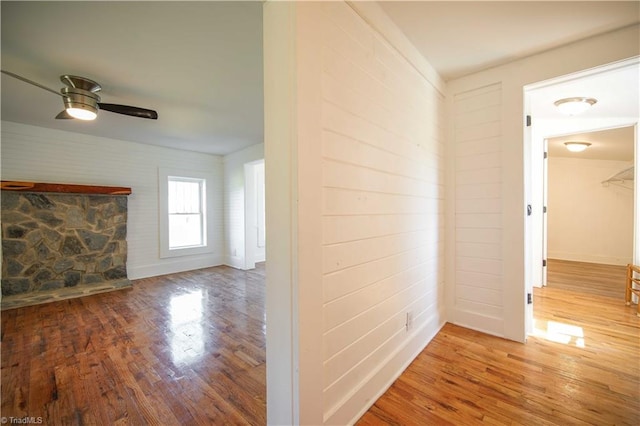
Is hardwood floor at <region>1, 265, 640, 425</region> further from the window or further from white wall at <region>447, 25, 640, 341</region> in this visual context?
the window

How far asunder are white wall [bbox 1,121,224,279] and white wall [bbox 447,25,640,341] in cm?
499

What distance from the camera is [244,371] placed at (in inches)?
74.9

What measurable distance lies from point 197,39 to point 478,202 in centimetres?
280

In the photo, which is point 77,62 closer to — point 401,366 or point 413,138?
point 413,138

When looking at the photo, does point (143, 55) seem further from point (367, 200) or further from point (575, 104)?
point (575, 104)

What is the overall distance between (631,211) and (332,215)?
7.64 meters

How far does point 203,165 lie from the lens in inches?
218

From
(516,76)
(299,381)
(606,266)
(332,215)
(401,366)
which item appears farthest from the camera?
(606,266)


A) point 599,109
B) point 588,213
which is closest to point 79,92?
point 599,109

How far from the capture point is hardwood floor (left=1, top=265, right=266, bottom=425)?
1529 mm

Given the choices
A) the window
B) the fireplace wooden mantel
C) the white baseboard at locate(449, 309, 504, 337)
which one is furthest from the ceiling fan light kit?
the white baseboard at locate(449, 309, 504, 337)

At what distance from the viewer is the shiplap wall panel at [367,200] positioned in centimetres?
127

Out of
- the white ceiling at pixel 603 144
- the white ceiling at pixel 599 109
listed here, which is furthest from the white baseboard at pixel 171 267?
the white ceiling at pixel 603 144

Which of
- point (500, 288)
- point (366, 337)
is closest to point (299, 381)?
point (366, 337)
